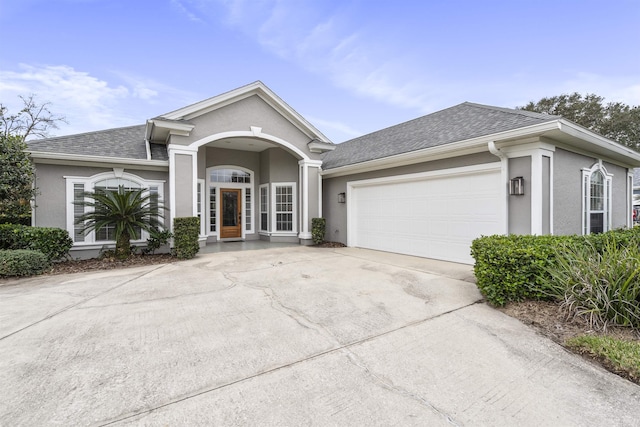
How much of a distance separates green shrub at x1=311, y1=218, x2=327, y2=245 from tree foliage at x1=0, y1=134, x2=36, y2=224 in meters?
8.03

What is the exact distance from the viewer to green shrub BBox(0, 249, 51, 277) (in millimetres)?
5891

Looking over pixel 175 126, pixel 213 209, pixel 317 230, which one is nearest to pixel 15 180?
pixel 175 126

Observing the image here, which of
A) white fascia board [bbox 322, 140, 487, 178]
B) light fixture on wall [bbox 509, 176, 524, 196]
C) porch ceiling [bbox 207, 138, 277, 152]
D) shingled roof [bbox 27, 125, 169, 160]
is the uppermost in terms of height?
porch ceiling [bbox 207, 138, 277, 152]

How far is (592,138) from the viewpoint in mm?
6457

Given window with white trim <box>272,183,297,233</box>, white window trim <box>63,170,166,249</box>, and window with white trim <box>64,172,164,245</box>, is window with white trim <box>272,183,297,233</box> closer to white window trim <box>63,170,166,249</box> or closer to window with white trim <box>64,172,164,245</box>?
white window trim <box>63,170,166,249</box>

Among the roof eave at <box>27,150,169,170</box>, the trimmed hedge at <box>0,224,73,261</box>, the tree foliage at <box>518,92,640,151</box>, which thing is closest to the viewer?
the trimmed hedge at <box>0,224,73,261</box>

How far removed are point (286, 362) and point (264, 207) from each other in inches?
384

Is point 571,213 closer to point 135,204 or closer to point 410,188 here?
point 410,188

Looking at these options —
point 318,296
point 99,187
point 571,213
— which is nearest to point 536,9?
point 571,213

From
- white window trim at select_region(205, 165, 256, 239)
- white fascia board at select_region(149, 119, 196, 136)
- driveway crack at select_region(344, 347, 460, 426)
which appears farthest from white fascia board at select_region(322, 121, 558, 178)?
driveway crack at select_region(344, 347, 460, 426)

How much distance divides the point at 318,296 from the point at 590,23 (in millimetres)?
11456

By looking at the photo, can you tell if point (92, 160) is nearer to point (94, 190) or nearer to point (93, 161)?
point (93, 161)

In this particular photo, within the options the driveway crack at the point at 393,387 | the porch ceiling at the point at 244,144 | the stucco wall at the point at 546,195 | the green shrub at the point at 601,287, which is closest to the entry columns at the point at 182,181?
the porch ceiling at the point at 244,144

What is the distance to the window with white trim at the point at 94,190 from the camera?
8164 millimetres
